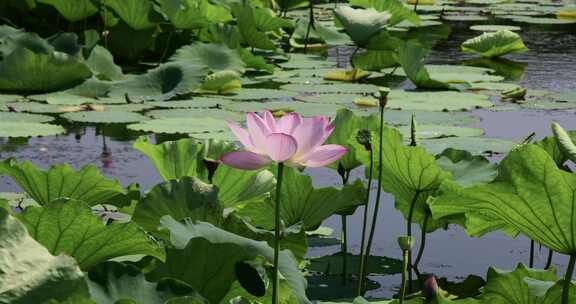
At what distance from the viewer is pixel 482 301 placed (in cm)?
159

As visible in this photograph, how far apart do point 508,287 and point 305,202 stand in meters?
0.56

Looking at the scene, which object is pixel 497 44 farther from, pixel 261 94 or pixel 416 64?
pixel 261 94

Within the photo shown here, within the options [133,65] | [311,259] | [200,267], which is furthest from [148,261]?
[133,65]

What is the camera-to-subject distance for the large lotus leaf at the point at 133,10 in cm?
498

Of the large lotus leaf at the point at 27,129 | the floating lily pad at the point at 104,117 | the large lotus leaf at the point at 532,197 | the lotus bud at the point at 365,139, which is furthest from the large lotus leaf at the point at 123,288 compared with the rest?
the floating lily pad at the point at 104,117

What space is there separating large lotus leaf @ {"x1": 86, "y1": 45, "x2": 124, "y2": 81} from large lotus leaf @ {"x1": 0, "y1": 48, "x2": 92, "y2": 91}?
212mm

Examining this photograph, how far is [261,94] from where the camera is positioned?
14.5 feet

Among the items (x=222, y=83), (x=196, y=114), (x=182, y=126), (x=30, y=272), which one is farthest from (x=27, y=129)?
(x=30, y=272)

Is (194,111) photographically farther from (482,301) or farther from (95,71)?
(482,301)

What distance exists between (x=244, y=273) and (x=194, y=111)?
2777mm

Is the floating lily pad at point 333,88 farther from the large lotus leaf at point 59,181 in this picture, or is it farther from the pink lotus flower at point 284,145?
the pink lotus flower at point 284,145

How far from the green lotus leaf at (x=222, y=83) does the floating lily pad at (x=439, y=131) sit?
92 cm

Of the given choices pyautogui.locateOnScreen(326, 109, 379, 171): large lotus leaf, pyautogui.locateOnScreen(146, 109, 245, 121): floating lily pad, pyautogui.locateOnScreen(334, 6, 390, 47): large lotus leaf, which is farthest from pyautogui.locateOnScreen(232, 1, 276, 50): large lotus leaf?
pyautogui.locateOnScreen(326, 109, 379, 171): large lotus leaf

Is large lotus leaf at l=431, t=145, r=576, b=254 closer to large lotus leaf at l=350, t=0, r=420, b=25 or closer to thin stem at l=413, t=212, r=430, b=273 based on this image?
thin stem at l=413, t=212, r=430, b=273
